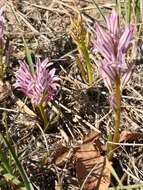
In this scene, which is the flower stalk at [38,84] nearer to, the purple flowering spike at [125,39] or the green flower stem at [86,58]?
the green flower stem at [86,58]

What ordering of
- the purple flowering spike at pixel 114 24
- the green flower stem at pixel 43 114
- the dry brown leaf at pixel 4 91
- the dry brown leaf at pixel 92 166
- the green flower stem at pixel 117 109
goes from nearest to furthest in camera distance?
1. the purple flowering spike at pixel 114 24
2. the green flower stem at pixel 117 109
3. the dry brown leaf at pixel 92 166
4. the green flower stem at pixel 43 114
5. the dry brown leaf at pixel 4 91

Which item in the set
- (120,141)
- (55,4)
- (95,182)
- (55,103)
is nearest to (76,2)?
(55,4)

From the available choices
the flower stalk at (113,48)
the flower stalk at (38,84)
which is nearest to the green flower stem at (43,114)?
the flower stalk at (38,84)

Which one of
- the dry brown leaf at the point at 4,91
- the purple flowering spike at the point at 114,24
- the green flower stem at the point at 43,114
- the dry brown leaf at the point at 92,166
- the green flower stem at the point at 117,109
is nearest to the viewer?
the purple flowering spike at the point at 114,24

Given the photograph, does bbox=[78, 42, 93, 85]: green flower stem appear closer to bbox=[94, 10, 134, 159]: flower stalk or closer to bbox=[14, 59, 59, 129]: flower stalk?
bbox=[14, 59, 59, 129]: flower stalk

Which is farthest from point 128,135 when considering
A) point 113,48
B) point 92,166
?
point 113,48

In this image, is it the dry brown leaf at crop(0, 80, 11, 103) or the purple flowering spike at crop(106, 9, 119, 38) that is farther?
the dry brown leaf at crop(0, 80, 11, 103)

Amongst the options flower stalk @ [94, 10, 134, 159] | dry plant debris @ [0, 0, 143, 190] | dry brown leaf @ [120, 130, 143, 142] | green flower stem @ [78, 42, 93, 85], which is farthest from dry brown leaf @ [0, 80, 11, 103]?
flower stalk @ [94, 10, 134, 159]

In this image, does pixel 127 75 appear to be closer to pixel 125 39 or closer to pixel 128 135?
pixel 125 39
